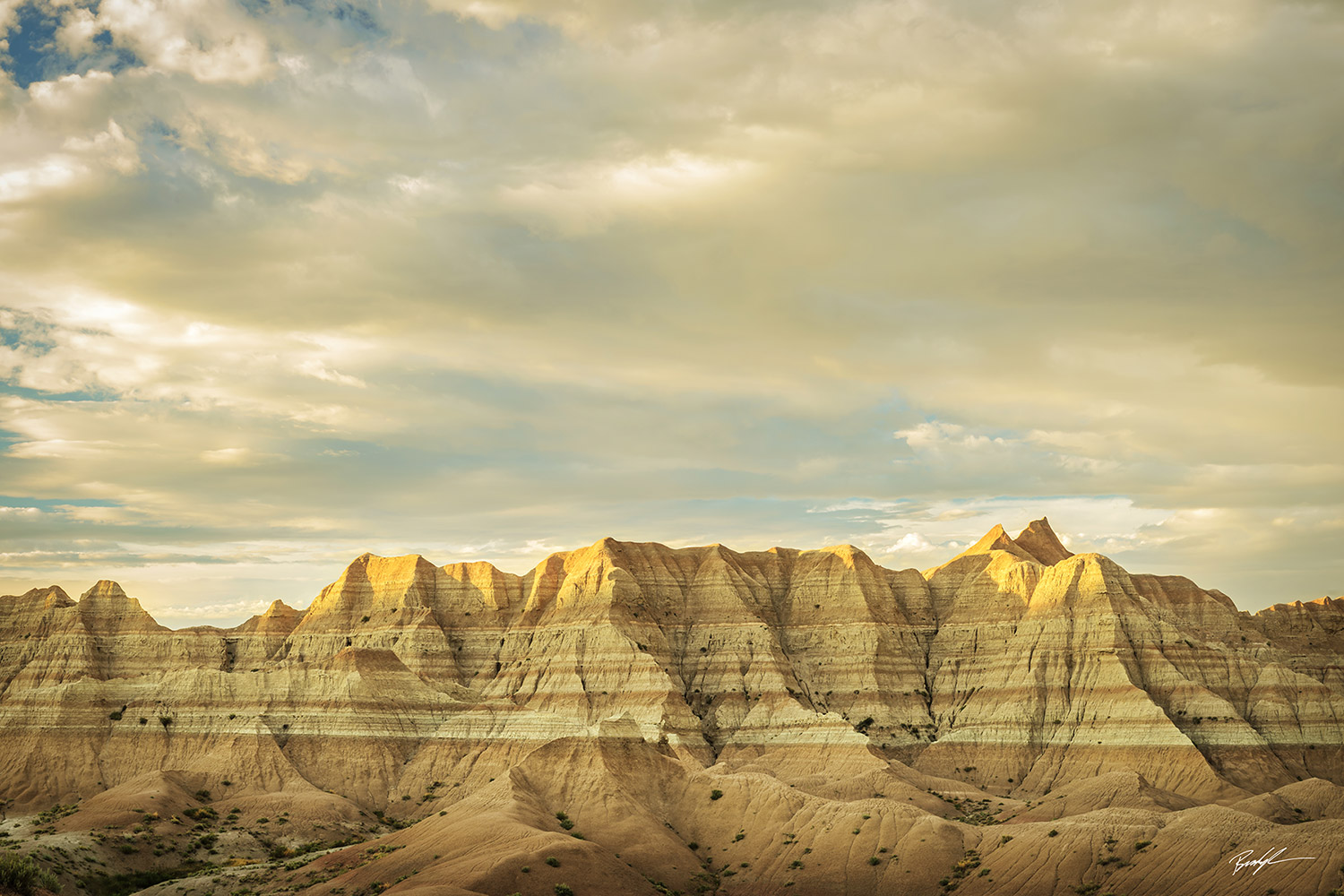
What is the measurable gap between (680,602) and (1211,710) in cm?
7752

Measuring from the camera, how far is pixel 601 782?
11500 cm

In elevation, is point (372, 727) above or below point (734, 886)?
above

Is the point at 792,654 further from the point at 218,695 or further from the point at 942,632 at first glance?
the point at 218,695

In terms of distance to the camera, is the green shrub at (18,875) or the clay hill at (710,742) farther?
the clay hill at (710,742)

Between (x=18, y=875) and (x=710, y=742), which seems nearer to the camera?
(x=18, y=875)

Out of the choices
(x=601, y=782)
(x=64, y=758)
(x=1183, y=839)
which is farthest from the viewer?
(x=64, y=758)

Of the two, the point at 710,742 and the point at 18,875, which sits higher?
the point at 18,875

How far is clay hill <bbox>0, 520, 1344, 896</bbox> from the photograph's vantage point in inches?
3809

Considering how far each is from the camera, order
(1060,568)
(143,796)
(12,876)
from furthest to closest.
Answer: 1. (1060,568)
2. (143,796)
3. (12,876)

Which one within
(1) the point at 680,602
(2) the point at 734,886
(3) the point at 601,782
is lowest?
(2) the point at 734,886

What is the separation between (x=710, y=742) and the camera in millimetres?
163250

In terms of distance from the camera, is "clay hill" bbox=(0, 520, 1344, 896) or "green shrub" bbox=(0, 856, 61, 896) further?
"clay hill" bbox=(0, 520, 1344, 896)

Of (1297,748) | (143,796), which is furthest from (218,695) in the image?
(1297,748)

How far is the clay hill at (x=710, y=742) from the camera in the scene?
9675cm
